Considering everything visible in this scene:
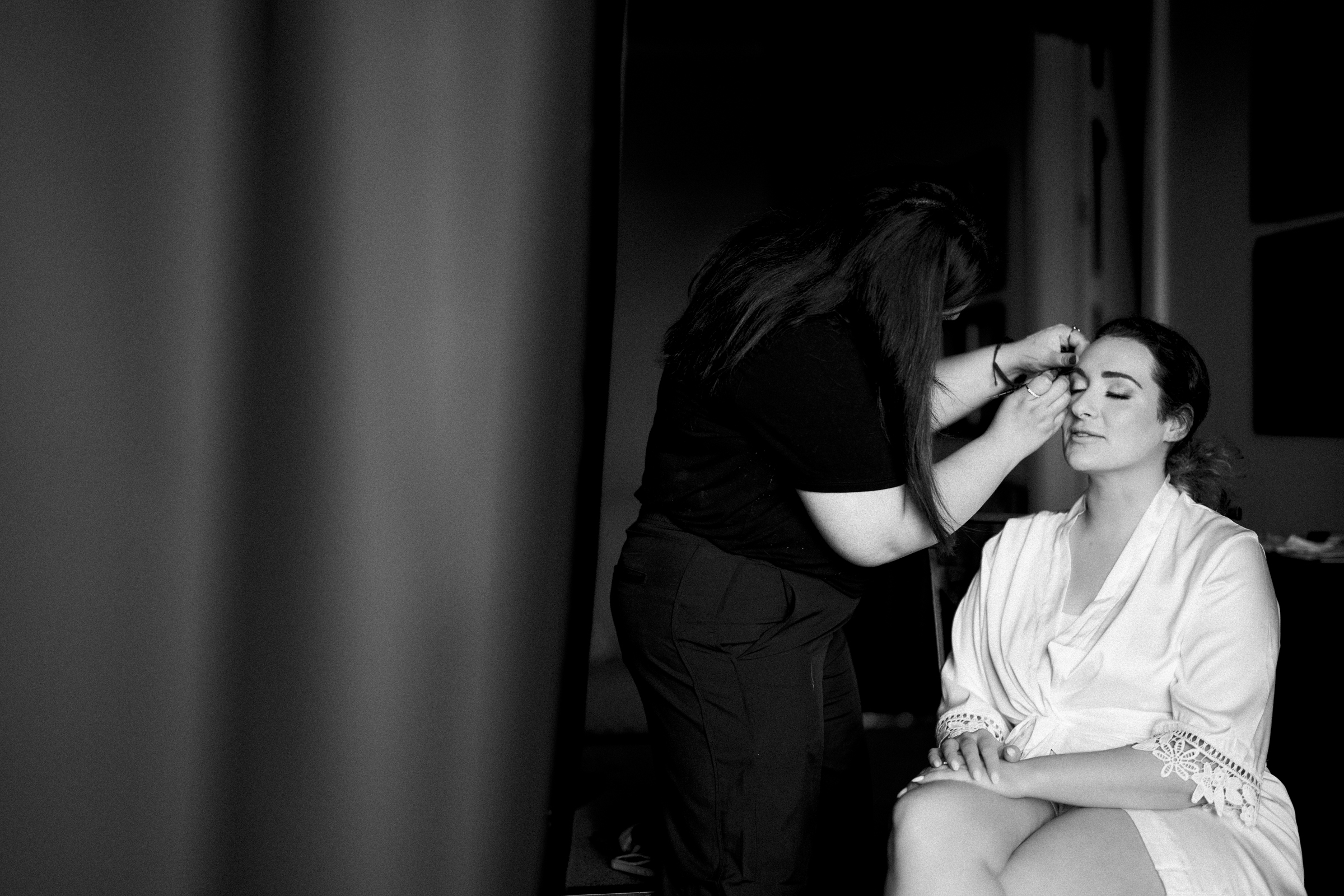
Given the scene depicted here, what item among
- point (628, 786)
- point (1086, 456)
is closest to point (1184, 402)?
point (1086, 456)

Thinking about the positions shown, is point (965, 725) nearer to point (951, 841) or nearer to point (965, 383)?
point (951, 841)

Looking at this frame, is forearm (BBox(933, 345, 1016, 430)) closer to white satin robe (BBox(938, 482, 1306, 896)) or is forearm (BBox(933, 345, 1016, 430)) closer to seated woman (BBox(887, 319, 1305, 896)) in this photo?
seated woman (BBox(887, 319, 1305, 896))

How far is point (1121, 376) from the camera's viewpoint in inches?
56.1

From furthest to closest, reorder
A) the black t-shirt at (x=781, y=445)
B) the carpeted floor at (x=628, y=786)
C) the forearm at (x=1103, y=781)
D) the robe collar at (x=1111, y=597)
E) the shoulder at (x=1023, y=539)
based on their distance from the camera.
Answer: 1. the carpeted floor at (x=628, y=786)
2. the shoulder at (x=1023, y=539)
3. the robe collar at (x=1111, y=597)
4. the forearm at (x=1103, y=781)
5. the black t-shirt at (x=781, y=445)

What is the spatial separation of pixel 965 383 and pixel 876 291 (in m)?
0.33

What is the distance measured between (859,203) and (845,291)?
0.12 meters

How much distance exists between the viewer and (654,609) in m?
1.18

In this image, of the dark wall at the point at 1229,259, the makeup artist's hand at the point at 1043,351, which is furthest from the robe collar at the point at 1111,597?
the dark wall at the point at 1229,259

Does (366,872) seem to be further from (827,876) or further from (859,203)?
(859,203)

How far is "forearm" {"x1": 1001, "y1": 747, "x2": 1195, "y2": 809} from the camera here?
1181 millimetres

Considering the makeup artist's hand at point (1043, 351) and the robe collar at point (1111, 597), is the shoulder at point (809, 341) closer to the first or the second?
the makeup artist's hand at point (1043, 351)

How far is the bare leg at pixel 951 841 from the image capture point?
1132 mm

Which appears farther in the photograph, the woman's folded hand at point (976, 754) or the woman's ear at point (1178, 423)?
the woman's ear at point (1178, 423)

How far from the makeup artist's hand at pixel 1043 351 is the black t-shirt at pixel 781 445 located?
0.36 metres
